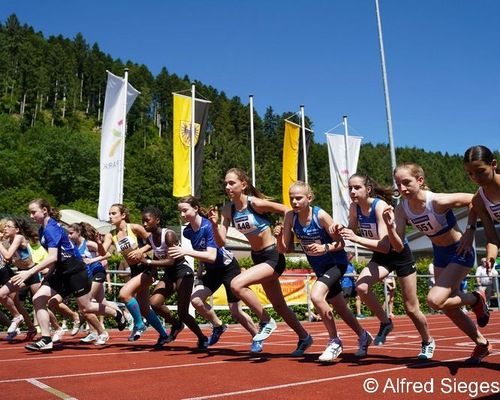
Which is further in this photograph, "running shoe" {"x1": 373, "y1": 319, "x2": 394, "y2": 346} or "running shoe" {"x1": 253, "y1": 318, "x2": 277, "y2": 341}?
"running shoe" {"x1": 253, "y1": 318, "x2": 277, "y2": 341}

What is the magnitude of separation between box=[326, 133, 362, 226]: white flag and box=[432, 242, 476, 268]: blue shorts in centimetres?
1660

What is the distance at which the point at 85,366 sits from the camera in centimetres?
621

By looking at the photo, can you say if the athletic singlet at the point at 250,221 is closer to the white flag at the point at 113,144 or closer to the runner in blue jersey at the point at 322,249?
the runner in blue jersey at the point at 322,249

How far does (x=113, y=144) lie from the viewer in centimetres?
1669

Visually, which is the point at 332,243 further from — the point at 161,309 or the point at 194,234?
the point at 161,309

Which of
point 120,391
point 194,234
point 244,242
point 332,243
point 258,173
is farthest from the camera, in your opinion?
point 258,173

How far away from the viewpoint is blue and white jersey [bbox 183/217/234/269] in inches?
293

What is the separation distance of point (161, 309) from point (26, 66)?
123m

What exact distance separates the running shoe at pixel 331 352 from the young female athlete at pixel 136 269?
9.64 feet

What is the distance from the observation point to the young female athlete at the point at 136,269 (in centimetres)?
786

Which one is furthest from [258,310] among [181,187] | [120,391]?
[181,187]

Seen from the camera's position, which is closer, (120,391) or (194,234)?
(120,391)

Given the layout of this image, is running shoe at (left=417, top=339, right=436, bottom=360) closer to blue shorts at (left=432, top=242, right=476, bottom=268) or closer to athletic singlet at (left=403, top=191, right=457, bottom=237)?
blue shorts at (left=432, top=242, right=476, bottom=268)

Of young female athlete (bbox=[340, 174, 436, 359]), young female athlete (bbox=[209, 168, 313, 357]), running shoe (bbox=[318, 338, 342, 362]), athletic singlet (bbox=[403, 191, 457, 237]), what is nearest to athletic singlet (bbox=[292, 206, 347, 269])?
young female athlete (bbox=[340, 174, 436, 359])
